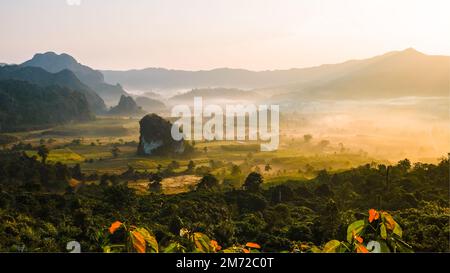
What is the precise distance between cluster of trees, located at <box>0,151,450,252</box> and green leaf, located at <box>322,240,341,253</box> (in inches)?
429

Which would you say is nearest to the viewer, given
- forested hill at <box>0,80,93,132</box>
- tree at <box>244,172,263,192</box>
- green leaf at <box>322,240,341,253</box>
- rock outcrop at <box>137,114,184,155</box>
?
green leaf at <box>322,240,341,253</box>

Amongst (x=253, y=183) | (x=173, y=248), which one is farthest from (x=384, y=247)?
(x=253, y=183)

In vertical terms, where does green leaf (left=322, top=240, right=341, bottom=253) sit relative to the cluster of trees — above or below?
above

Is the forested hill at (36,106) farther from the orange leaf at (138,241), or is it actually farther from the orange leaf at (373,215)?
the orange leaf at (373,215)

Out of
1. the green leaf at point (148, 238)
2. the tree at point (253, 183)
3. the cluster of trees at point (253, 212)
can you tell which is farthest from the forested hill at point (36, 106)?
the green leaf at point (148, 238)

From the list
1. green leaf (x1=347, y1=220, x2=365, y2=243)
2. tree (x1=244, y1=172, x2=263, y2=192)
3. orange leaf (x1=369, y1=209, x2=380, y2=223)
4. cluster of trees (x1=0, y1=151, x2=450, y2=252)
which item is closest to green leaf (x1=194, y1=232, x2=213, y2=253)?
green leaf (x1=347, y1=220, x2=365, y2=243)

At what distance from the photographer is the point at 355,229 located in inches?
103

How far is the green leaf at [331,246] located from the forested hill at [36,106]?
136663 millimetres

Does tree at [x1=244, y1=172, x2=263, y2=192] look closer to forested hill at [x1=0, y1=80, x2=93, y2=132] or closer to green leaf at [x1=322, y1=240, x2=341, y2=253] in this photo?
green leaf at [x1=322, y1=240, x2=341, y2=253]

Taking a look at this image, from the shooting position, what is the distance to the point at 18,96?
14612cm

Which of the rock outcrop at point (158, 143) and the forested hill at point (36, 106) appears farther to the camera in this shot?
the forested hill at point (36, 106)

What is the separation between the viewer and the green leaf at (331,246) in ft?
8.05

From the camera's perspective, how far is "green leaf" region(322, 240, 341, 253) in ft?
8.05

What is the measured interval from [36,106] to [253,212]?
424ft
